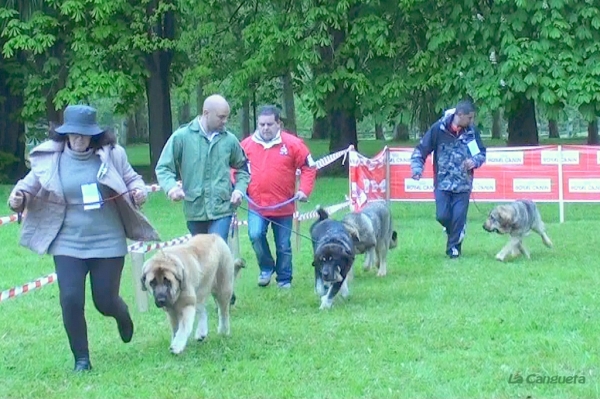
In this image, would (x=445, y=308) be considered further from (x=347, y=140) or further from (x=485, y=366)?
(x=347, y=140)

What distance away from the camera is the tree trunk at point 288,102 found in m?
29.9

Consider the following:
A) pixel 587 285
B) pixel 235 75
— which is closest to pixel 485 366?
pixel 587 285

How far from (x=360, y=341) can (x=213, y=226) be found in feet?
5.86

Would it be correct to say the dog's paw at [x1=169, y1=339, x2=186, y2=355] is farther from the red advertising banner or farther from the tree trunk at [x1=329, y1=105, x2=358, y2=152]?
the tree trunk at [x1=329, y1=105, x2=358, y2=152]

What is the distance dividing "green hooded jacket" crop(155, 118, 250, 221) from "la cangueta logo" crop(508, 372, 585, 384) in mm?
3260

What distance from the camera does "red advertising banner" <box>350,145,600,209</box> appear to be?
1827 cm

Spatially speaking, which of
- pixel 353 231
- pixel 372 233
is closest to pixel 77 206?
pixel 353 231

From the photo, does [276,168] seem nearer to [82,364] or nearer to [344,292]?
[344,292]

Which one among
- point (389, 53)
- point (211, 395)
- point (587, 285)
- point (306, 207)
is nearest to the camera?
point (211, 395)

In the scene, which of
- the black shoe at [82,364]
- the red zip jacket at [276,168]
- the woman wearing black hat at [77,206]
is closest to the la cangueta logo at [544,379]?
the woman wearing black hat at [77,206]

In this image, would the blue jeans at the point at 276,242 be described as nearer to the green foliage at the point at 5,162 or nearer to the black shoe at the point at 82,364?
the black shoe at the point at 82,364

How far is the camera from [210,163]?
903 centimetres

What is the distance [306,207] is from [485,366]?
46.4ft

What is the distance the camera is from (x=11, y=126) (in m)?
31.0
